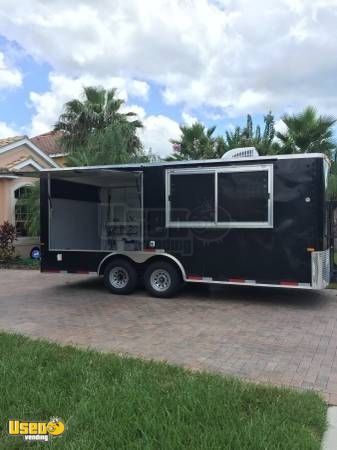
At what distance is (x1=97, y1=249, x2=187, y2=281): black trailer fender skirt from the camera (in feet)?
30.1

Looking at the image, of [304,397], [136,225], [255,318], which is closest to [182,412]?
[304,397]

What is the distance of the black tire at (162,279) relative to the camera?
927cm

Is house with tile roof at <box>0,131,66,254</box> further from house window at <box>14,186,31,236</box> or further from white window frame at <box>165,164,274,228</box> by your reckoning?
white window frame at <box>165,164,274,228</box>

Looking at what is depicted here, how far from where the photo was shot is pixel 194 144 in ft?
68.0

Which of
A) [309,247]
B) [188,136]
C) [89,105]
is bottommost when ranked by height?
[309,247]

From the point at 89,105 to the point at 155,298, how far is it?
1403 cm

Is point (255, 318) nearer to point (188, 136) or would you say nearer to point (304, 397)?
point (304, 397)

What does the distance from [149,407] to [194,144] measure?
17.7 meters

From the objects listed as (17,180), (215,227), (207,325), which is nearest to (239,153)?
(215,227)

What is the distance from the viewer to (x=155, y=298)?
31.0 ft

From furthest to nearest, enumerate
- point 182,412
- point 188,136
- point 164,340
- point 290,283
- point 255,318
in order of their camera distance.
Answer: point 188,136 < point 290,283 < point 255,318 < point 164,340 < point 182,412

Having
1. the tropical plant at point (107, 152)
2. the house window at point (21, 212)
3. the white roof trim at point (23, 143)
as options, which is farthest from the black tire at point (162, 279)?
the white roof trim at point (23, 143)

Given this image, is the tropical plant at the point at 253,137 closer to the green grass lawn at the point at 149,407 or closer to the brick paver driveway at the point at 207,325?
the brick paver driveway at the point at 207,325

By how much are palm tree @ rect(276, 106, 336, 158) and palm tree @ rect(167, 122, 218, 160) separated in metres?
4.37
